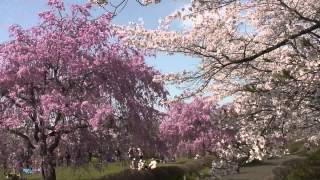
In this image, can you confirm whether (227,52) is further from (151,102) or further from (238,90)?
(151,102)

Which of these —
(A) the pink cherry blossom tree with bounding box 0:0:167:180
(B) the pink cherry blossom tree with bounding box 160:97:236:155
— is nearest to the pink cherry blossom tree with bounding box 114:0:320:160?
(A) the pink cherry blossom tree with bounding box 0:0:167:180

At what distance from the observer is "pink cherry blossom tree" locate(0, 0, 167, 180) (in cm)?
1570

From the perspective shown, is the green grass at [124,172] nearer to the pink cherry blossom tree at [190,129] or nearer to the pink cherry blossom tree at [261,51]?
the pink cherry blossom tree at [190,129]

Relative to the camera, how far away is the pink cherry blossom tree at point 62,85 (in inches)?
618

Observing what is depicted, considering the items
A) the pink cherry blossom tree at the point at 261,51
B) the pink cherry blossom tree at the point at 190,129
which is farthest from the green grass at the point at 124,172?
the pink cherry blossom tree at the point at 261,51

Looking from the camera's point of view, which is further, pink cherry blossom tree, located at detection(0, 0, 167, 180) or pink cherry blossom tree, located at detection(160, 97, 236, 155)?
pink cherry blossom tree, located at detection(160, 97, 236, 155)

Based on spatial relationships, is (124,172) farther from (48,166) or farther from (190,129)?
(190,129)

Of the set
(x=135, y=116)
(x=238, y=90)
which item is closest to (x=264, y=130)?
(x=238, y=90)

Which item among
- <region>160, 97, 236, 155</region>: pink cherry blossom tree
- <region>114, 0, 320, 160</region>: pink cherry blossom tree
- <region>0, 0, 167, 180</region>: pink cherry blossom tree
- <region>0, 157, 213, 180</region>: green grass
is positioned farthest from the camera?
<region>160, 97, 236, 155</region>: pink cherry blossom tree

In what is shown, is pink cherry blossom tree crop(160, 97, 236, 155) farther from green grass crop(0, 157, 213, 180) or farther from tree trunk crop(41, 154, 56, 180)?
tree trunk crop(41, 154, 56, 180)

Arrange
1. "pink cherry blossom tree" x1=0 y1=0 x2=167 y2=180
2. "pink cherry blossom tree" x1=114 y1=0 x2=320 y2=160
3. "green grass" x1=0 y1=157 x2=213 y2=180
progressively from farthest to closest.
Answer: "green grass" x1=0 y1=157 x2=213 y2=180 → "pink cherry blossom tree" x1=0 y1=0 x2=167 y2=180 → "pink cherry blossom tree" x1=114 y1=0 x2=320 y2=160

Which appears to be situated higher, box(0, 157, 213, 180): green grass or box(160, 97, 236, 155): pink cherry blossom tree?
box(160, 97, 236, 155): pink cherry blossom tree

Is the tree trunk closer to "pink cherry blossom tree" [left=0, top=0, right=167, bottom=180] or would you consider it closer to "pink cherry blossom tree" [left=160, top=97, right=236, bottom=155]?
"pink cherry blossom tree" [left=0, top=0, right=167, bottom=180]

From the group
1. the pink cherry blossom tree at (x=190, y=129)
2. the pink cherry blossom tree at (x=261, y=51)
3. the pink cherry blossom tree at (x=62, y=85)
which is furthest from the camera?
the pink cherry blossom tree at (x=190, y=129)
